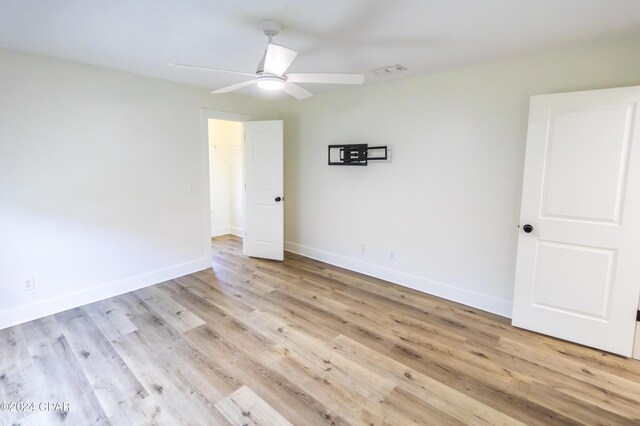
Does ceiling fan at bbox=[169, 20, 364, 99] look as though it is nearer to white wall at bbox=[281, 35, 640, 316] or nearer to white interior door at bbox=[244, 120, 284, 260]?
white wall at bbox=[281, 35, 640, 316]

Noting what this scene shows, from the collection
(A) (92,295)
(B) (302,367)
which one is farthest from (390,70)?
(A) (92,295)

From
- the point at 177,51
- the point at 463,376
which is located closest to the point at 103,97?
the point at 177,51

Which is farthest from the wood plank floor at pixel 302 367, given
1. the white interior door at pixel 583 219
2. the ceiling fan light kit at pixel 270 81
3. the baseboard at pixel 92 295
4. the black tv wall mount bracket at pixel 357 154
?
A: the ceiling fan light kit at pixel 270 81

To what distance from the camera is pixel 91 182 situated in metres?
3.24

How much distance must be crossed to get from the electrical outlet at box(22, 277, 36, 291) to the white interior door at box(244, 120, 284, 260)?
253cm

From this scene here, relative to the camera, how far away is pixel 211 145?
20.1 ft

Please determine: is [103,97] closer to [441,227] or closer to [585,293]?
[441,227]

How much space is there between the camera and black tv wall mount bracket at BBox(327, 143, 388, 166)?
152 inches

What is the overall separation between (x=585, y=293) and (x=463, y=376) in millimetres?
1330

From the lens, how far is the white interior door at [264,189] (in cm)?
460

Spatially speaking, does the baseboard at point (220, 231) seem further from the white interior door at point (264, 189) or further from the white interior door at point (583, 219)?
the white interior door at point (583, 219)

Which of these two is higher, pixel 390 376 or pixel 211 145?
pixel 211 145

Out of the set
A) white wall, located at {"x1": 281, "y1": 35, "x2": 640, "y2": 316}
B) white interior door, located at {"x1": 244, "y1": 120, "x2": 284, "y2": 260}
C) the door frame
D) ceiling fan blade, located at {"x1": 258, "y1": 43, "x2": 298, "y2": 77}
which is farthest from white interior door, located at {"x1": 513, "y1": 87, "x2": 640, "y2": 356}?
the door frame

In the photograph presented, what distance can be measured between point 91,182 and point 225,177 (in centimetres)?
316
